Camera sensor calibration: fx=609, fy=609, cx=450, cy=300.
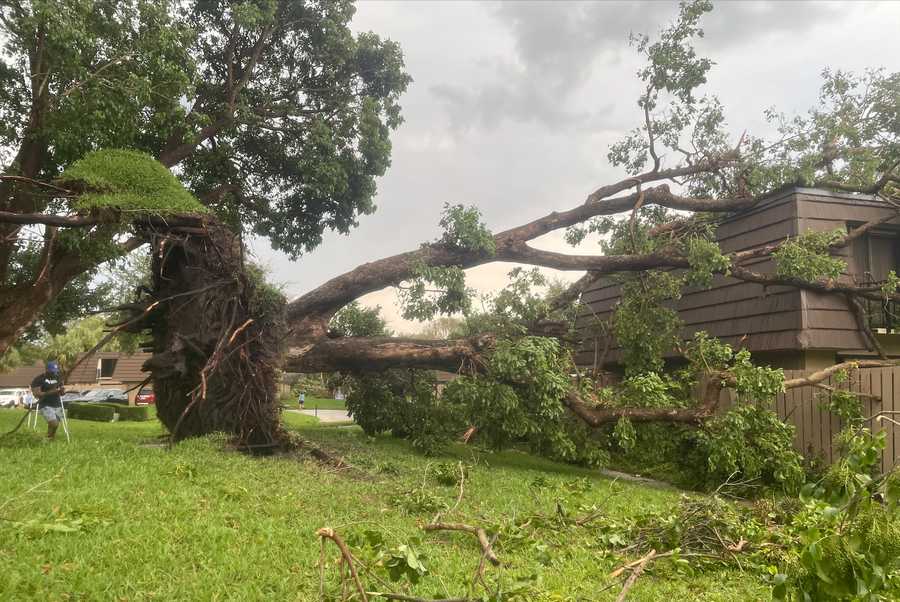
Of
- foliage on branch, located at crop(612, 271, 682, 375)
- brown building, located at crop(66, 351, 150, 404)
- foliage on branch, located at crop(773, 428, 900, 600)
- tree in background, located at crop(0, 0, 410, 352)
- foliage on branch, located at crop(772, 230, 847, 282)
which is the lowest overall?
brown building, located at crop(66, 351, 150, 404)

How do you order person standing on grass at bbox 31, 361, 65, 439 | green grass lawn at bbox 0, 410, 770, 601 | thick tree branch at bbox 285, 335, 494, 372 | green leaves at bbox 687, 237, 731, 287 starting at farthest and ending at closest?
thick tree branch at bbox 285, 335, 494, 372 < green leaves at bbox 687, 237, 731, 287 < person standing on grass at bbox 31, 361, 65, 439 < green grass lawn at bbox 0, 410, 770, 601

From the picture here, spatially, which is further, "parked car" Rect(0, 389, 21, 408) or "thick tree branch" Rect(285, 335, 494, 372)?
"parked car" Rect(0, 389, 21, 408)

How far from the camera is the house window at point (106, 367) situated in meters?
42.0

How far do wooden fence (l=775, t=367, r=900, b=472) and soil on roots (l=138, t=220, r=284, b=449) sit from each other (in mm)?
8213

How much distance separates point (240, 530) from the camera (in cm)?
487

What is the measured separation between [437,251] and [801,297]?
662 centimetres

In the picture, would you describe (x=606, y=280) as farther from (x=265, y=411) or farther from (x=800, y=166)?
(x=265, y=411)

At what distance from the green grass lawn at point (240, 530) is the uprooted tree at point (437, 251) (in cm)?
176

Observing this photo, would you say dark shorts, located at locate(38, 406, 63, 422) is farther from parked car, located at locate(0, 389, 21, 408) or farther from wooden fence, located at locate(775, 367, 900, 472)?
parked car, located at locate(0, 389, 21, 408)

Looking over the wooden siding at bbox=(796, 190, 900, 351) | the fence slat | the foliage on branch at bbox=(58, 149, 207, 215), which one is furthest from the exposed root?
the wooden siding at bbox=(796, 190, 900, 351)

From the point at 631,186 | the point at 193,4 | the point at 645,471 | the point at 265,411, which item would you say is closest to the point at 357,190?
the point at 193,4

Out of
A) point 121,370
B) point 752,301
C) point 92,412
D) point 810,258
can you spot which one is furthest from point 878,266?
point 121,370

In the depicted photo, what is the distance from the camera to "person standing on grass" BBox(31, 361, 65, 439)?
33.3 ft

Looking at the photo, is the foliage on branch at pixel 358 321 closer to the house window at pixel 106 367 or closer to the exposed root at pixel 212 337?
the exposed root at pixel 212 337
